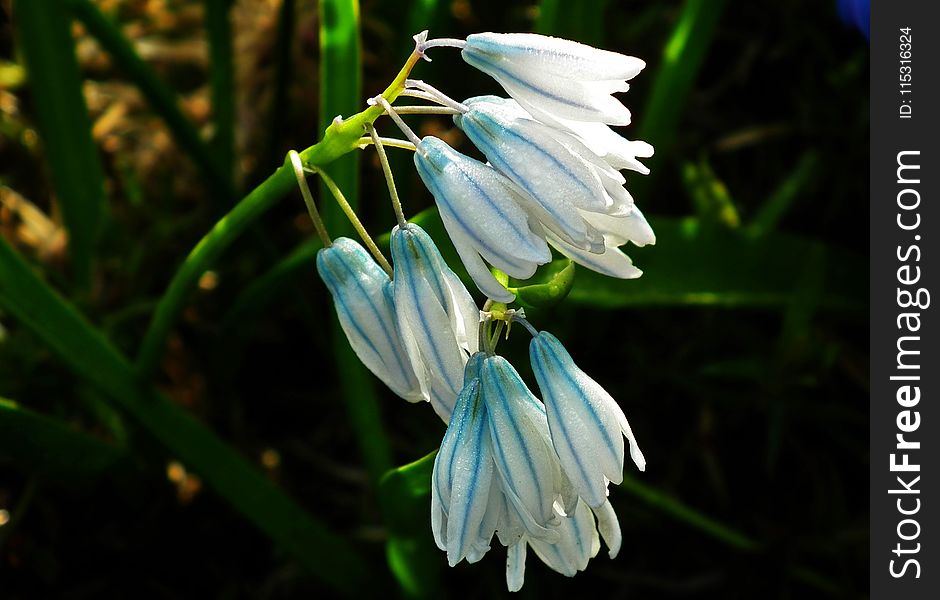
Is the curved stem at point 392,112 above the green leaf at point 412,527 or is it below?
above

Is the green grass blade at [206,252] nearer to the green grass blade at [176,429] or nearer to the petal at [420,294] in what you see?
the green grass blade at [176,429]

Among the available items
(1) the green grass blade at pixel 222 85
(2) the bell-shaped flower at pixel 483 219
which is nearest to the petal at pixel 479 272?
(2) the bell-shaped flower at pixel 483 219

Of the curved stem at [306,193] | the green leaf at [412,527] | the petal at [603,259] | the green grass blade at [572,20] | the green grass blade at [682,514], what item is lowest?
the green grass blade at [682,514]

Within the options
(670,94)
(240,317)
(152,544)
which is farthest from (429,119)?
(152,544)

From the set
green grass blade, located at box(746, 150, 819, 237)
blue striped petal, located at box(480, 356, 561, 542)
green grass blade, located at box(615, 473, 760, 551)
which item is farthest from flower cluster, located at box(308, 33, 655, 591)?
green grass blade, located at box(746, 150, 819, 237)

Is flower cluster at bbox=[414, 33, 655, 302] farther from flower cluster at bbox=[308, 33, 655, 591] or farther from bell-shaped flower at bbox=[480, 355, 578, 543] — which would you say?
bell-shaped flower at bbox=[480, 355, 578, 543]

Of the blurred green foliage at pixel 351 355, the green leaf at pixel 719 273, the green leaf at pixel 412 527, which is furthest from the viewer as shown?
the green leaf at pixel 719 273

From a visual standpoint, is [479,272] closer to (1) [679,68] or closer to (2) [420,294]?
(2) [420,294]

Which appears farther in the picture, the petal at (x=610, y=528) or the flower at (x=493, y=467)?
the petal at (x=610, y=528)

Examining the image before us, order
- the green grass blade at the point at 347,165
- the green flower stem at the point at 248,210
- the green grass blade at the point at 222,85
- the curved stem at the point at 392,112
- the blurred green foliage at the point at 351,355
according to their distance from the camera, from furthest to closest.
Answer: the green grass blade at the point at 222,85 → the blurred green foliage at the point at 351,355 → the green grass blade at the point at 347,165 → the green flower stem at the point at 248,210 → the curved stem at the point at 392,112
